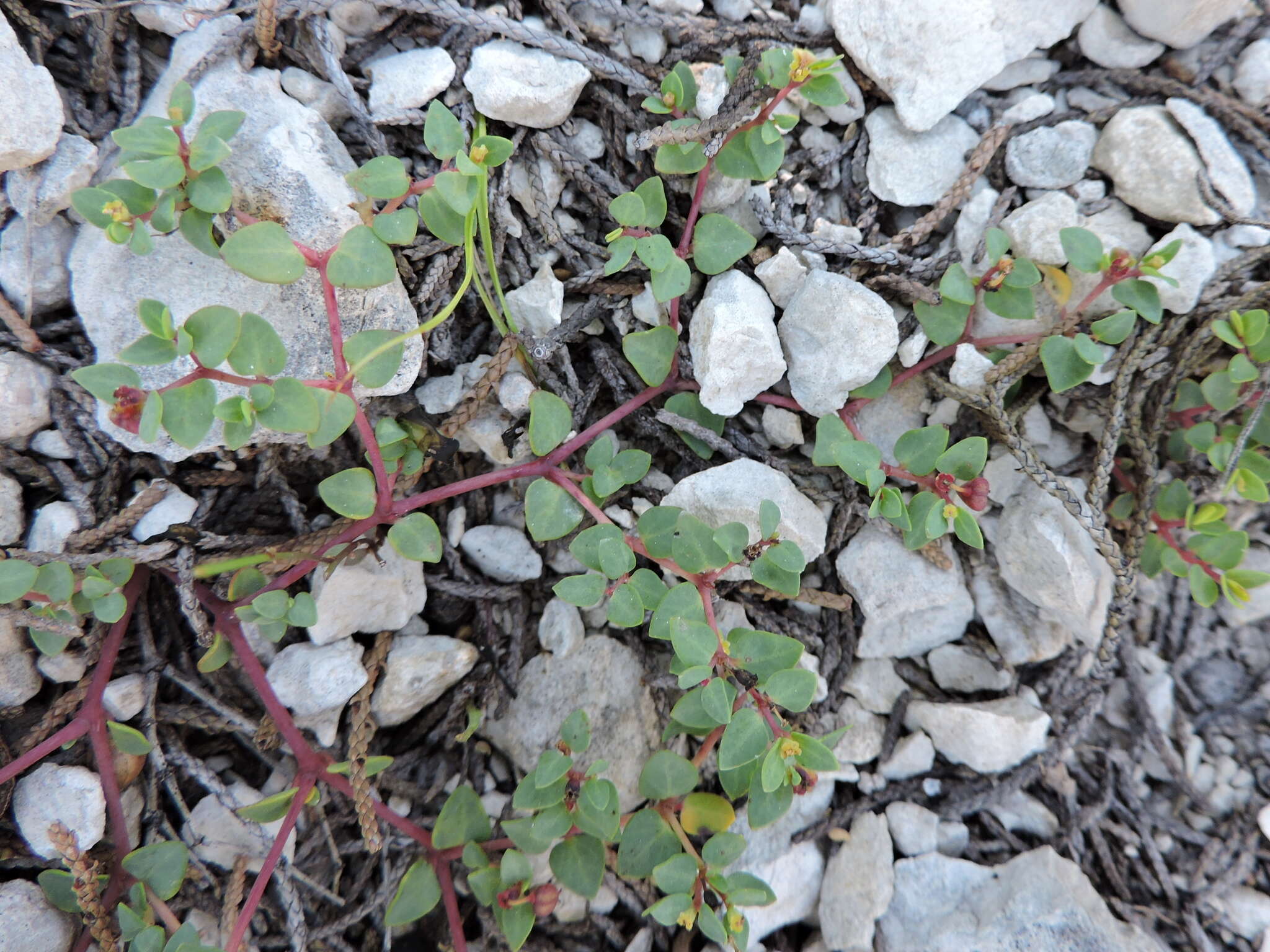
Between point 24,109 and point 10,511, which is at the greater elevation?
point 24,109

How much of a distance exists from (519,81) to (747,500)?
1177 millimetres

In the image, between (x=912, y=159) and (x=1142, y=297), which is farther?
(x=912, y=159)

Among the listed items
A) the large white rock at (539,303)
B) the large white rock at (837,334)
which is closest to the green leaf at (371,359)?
the large white rock at (539,303)

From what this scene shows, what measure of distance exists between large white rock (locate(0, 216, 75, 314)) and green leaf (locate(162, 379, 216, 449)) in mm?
574

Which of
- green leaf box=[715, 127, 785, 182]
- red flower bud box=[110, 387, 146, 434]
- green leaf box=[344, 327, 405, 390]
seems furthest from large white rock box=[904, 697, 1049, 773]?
red flower bud box=[110, 387, 146, 434]

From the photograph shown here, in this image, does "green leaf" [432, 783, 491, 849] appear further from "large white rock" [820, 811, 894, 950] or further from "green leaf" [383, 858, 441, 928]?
"large white rock" [820, 811, 894, 950]

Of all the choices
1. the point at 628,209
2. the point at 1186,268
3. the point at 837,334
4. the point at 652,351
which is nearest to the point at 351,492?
the point at 652,351

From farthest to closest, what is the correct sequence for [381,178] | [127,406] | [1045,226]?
[1045,226]
[381,178]
[127,406]

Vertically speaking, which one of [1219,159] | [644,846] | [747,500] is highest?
[1219,159]

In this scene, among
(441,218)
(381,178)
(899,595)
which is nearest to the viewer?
(381,178)

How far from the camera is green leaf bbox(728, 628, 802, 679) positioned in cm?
177

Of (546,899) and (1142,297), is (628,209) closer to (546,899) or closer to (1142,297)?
(1142,297)

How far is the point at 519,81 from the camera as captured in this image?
6.34 feet

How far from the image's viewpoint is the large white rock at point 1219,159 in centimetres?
197
